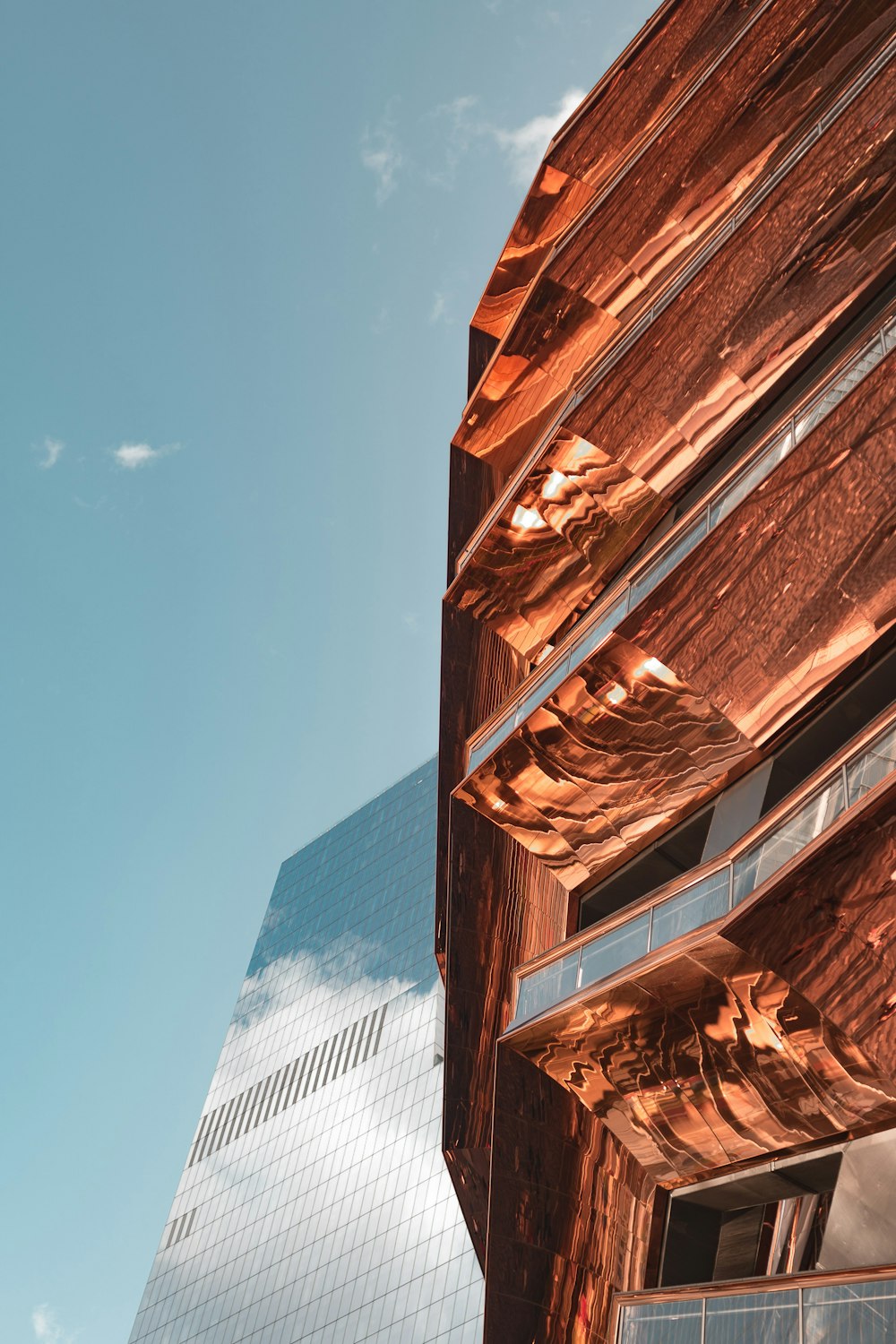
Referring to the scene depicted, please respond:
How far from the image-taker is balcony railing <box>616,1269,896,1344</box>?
9.74 meters

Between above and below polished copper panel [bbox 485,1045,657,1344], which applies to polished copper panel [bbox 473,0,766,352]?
above

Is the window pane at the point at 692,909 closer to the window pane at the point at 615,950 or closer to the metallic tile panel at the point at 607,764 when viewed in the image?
the window pane at the point at 615,950

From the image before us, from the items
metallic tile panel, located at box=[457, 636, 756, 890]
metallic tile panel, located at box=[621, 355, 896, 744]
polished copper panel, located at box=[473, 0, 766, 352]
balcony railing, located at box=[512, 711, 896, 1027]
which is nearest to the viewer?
balcony railing, located at box=[512, 711, 896, 1027]

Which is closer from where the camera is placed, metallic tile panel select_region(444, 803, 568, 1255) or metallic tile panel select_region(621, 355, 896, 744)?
metallic tile panel select_region(621, 355, 896, 744)

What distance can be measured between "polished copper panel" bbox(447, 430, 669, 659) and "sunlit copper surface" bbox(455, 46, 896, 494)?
712mm

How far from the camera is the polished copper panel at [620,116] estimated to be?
17.7m

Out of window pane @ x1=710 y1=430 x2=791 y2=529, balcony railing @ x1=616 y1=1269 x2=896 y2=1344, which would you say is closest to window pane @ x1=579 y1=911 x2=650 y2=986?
balcony railing @ x1=616 y1=1269 x2=896 y2=1344

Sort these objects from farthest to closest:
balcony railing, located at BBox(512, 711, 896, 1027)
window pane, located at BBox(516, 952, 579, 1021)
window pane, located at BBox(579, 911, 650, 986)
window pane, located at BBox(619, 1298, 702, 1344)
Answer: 1. window pane, located at BBox(516, 952, 579, 1021)
2. window pane, located at BBox(579, 911, 650, 986)
3. window pane, located at BBox(619, 1298, 702, 1344)
4. balcony railing, located at BBox(512, 711, 896, 1027)

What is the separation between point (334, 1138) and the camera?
2351 inches

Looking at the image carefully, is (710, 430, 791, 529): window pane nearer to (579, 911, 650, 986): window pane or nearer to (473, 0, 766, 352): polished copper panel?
(579, 911, 650, 986): window pane

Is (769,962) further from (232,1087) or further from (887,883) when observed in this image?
(232,1087)

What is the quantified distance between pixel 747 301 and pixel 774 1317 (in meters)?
10.9

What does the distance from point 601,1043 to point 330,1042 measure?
5533 cm

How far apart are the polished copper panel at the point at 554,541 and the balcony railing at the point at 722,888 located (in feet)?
20.9
